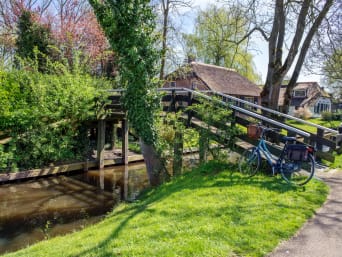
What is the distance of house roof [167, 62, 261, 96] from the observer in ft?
86.5

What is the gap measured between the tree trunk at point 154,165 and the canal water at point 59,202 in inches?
33.6

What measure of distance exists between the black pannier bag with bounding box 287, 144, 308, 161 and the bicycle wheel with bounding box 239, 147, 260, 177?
33.7 inches

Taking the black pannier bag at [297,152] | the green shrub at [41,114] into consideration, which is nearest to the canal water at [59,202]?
the green shrub at [41,114]

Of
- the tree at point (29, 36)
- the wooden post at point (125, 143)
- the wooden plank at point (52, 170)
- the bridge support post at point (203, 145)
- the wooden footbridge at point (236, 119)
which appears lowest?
the wooden plank at point (52, 170)

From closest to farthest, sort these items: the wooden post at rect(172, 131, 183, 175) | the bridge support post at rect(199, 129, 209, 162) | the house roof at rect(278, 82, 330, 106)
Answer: the bridge support post at rect(199, 129, 209, 162) < the wooden post at rect(172, 131, 183, 175) < the house roof at rect(278, 82, 330, 106)

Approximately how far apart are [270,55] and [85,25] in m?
12.1

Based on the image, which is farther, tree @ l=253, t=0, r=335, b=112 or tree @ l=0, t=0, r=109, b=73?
tree @ l=0, t=0, r=109, b=73

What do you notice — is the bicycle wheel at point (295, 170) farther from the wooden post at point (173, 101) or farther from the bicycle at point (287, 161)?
the wooden post at point (173, 101)

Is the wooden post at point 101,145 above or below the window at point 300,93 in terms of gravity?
below

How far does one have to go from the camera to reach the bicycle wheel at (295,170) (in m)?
5.85

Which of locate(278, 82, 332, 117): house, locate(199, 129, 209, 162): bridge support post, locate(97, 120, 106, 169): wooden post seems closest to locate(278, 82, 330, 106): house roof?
locate(278, 82, 332, 117): house

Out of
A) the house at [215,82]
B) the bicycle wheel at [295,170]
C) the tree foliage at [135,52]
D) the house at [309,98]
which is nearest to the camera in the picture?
the bicycle wheel at [295,170]

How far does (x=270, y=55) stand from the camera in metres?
10.7

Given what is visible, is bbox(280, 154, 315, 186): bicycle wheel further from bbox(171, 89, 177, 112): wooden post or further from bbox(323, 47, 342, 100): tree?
bbox(323, 47, 342, 100): tree
